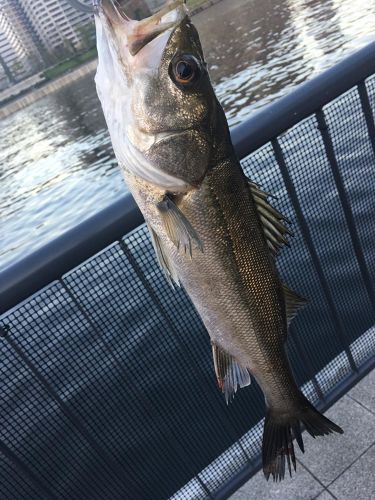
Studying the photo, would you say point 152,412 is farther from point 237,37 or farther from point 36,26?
point 36,26

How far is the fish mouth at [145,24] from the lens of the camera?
60.2 inches

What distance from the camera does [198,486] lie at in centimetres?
303

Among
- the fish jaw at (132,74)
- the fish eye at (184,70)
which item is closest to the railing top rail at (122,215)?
the fish jaw at (132,74)

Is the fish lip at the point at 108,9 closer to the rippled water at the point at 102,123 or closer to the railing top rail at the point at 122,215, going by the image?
the railing top rail at the point at 122,215

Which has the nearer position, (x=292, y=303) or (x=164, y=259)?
(x=164, y=259)

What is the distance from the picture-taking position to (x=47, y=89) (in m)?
92.0

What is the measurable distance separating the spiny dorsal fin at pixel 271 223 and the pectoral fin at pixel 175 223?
0.36 m

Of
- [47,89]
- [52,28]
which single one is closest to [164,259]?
[47,89]

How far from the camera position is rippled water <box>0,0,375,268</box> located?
1867 centimetres

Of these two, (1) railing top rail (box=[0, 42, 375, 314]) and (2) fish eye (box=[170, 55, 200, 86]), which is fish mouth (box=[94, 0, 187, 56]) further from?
(1) railing top rail (box=[0, 42, 375, 314])

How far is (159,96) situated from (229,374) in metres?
1.31

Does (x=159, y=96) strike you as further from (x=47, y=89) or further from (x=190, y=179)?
(x=47, y=89)

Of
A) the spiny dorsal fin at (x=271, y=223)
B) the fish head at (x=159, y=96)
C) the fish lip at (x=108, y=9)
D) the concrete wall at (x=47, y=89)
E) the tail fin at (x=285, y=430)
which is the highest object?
the fish lip at (x=108, y=9)

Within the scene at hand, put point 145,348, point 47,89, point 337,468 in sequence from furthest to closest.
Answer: point 47,89 → point 145,348 → point 337,468
